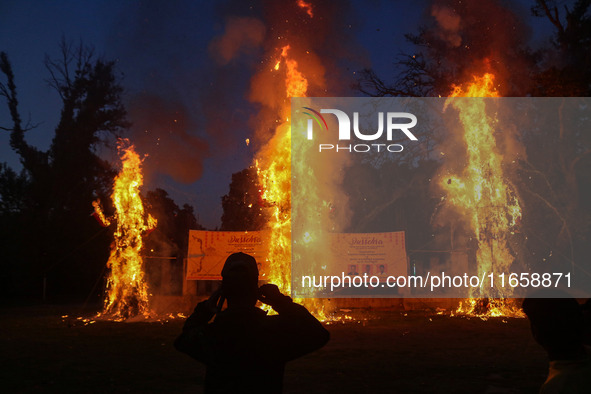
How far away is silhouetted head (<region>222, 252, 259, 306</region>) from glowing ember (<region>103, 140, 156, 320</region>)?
15460 mm

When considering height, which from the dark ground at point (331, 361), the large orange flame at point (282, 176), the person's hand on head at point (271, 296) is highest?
the large orange flame at point (282, 176)

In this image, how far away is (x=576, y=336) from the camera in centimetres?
236

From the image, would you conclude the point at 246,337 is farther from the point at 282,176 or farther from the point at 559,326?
the point at 282,176

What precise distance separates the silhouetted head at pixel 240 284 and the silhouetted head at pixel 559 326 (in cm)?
131

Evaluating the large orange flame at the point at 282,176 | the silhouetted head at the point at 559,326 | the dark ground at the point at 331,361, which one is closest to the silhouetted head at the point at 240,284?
the silhouetted head at the point at 559,326

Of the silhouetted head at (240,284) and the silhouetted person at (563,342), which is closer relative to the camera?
the silhouetted person at (563,342)

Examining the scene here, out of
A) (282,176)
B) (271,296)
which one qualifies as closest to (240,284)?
(271,296)

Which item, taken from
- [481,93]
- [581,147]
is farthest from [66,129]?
[581,147]

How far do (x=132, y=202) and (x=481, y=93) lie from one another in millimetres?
13723

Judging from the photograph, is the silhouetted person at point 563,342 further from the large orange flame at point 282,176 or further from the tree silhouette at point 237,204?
the tree silhouette at point 237,204

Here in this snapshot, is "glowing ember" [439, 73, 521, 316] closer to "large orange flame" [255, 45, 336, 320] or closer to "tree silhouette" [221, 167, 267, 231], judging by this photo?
"large orange flame" [255, 45, 336, 320]

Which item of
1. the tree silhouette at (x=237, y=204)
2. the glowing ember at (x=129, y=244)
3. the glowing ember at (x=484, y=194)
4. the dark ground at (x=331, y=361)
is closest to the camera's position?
the dark ground at (x=331, y=361)

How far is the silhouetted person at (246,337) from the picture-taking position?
97.6 inches

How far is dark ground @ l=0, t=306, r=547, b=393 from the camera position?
299 inches
